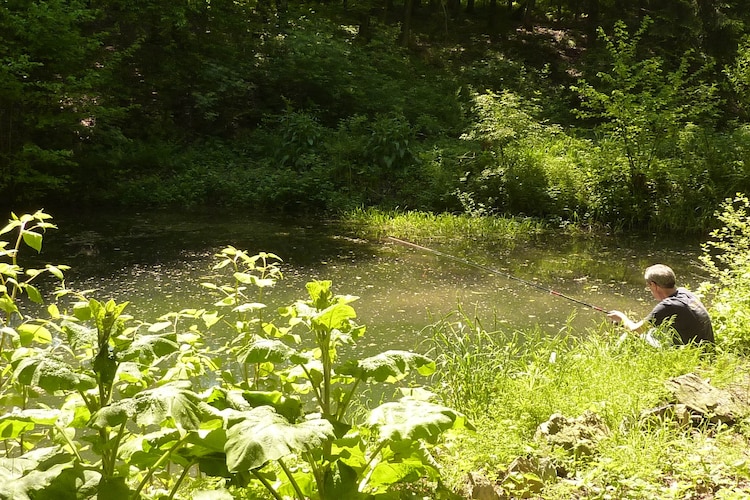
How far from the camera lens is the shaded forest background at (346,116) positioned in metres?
10.9

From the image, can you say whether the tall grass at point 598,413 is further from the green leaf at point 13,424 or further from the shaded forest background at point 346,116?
the shaded forest background at point 346,116

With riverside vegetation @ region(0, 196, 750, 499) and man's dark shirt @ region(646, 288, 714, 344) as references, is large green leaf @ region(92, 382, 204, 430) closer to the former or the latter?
riverside vegetation @ region(0, 196, 750, 499)

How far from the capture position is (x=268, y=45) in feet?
57.9

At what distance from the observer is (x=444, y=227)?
10.8 metres

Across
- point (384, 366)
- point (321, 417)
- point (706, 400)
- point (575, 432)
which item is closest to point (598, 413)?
point (575, 432)

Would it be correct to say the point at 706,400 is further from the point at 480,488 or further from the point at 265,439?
the point at 265,439

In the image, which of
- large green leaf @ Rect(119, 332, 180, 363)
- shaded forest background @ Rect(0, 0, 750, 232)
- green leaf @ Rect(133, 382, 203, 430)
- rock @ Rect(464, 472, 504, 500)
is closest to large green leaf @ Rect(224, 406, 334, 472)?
green leaf @ Rect(133, 382, 203, 430)

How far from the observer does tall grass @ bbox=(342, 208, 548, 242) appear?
414 inches

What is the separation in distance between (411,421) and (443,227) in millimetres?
9062

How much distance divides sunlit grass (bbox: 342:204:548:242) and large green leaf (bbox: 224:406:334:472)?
8.69 metres

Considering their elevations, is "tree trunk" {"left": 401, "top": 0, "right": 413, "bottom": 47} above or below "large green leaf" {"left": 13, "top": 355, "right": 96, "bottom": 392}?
above

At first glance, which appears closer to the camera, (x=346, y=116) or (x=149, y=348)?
(x=149, y=348)

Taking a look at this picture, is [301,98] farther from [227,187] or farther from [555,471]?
[555,471]

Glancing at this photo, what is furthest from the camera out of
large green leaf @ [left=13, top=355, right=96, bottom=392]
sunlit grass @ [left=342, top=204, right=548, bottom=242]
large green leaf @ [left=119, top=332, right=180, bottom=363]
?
sunlit grass @ [left=342, top=204, right=548, bottom=242]
